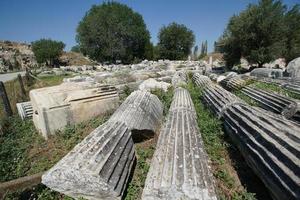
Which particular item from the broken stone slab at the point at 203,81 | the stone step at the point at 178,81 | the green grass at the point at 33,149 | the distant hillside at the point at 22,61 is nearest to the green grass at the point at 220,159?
the green grass at the point at 33,149

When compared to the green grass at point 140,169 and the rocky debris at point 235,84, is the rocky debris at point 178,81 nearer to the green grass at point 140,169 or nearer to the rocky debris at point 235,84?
the rocky debris at point 235,84

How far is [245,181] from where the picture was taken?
3133 mm

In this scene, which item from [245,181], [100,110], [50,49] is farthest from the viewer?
[50,49]

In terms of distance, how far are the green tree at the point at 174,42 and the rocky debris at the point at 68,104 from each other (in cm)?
3589

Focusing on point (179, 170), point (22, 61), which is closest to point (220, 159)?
point (179, 170)

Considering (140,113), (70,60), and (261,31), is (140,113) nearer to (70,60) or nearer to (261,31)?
(261,31)

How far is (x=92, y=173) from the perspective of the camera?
238 centimetres

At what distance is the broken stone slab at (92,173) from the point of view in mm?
2375

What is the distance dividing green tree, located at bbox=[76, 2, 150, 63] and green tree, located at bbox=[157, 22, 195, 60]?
6.88m

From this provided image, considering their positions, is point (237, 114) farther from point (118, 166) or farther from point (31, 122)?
point (31, 122)

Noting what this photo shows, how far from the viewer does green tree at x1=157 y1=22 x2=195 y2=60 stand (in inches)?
1590

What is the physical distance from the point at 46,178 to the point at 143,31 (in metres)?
35.2

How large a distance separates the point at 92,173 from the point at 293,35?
91.2 ft

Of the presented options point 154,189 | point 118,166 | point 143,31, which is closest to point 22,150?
point 118,166
